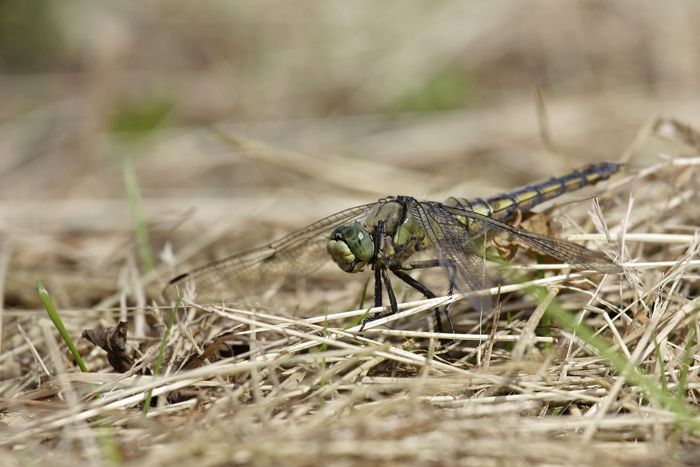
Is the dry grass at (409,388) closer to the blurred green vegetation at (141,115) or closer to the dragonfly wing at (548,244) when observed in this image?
the dragonfly wing at (548,244)

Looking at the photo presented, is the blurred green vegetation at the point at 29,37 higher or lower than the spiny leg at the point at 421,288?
higher

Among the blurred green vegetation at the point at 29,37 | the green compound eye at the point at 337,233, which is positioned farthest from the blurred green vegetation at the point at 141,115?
the green compound eye at the point at 337,233

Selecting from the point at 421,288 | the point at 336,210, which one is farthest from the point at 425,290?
the point at 336,210

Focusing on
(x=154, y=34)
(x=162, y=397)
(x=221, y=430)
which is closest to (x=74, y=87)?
(x=154, y=34)

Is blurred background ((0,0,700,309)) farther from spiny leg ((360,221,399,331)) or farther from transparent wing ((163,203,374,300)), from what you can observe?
spiny leg ((360,221,399,331))

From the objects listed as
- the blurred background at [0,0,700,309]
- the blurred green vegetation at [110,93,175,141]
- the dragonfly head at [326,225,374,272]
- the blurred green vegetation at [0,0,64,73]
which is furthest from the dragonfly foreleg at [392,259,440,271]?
the blurred green vegetation at [0,0,64,73]

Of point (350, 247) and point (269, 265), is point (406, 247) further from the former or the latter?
point (269, 265)
